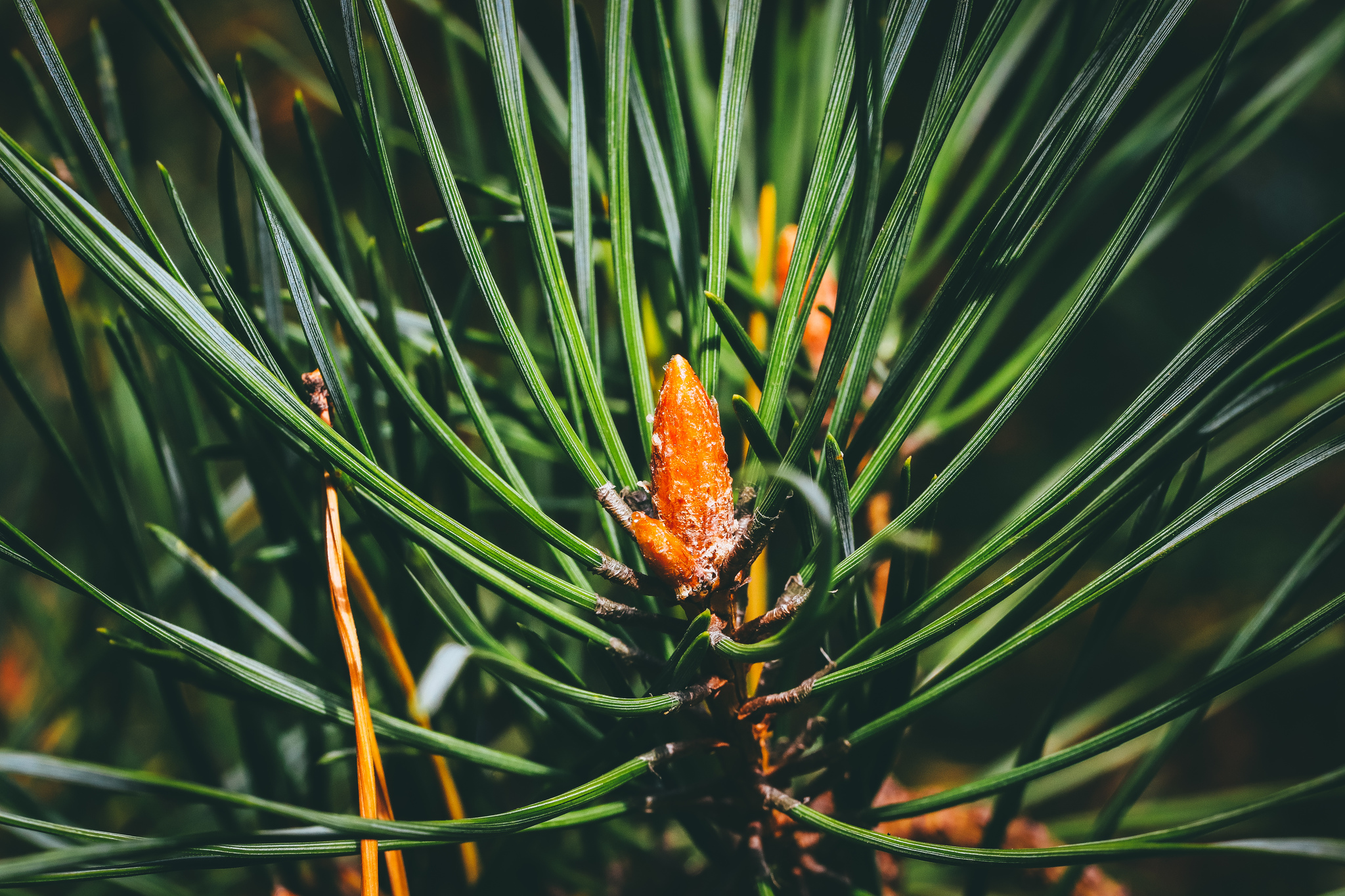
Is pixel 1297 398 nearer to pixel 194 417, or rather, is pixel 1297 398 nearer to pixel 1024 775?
pixel 1024 775

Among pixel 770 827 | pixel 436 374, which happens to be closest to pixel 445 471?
pixel 436 374

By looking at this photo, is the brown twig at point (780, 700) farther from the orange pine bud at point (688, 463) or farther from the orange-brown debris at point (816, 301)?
the orange-brown debris at point (816, 301)

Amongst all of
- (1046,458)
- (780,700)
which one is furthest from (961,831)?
(1046,458)

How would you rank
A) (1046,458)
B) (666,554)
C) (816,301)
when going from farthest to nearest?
(1046,458) → (816,301) → (666,554)

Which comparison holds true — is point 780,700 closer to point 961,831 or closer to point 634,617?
point 634,617

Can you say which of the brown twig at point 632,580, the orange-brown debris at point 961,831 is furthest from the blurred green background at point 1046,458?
the brown twig at point 632,580

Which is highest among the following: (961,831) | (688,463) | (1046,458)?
(1046,458)

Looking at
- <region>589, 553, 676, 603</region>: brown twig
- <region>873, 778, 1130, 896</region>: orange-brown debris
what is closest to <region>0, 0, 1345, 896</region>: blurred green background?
<region>873, 778, 1130, 896</region>: orange-brown debris

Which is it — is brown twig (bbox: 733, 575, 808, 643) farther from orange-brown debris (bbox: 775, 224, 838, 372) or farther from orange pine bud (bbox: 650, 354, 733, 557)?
orange-brown debris (bbox: 775, 224, 838, 372)

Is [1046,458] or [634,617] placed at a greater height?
[1046,458]
